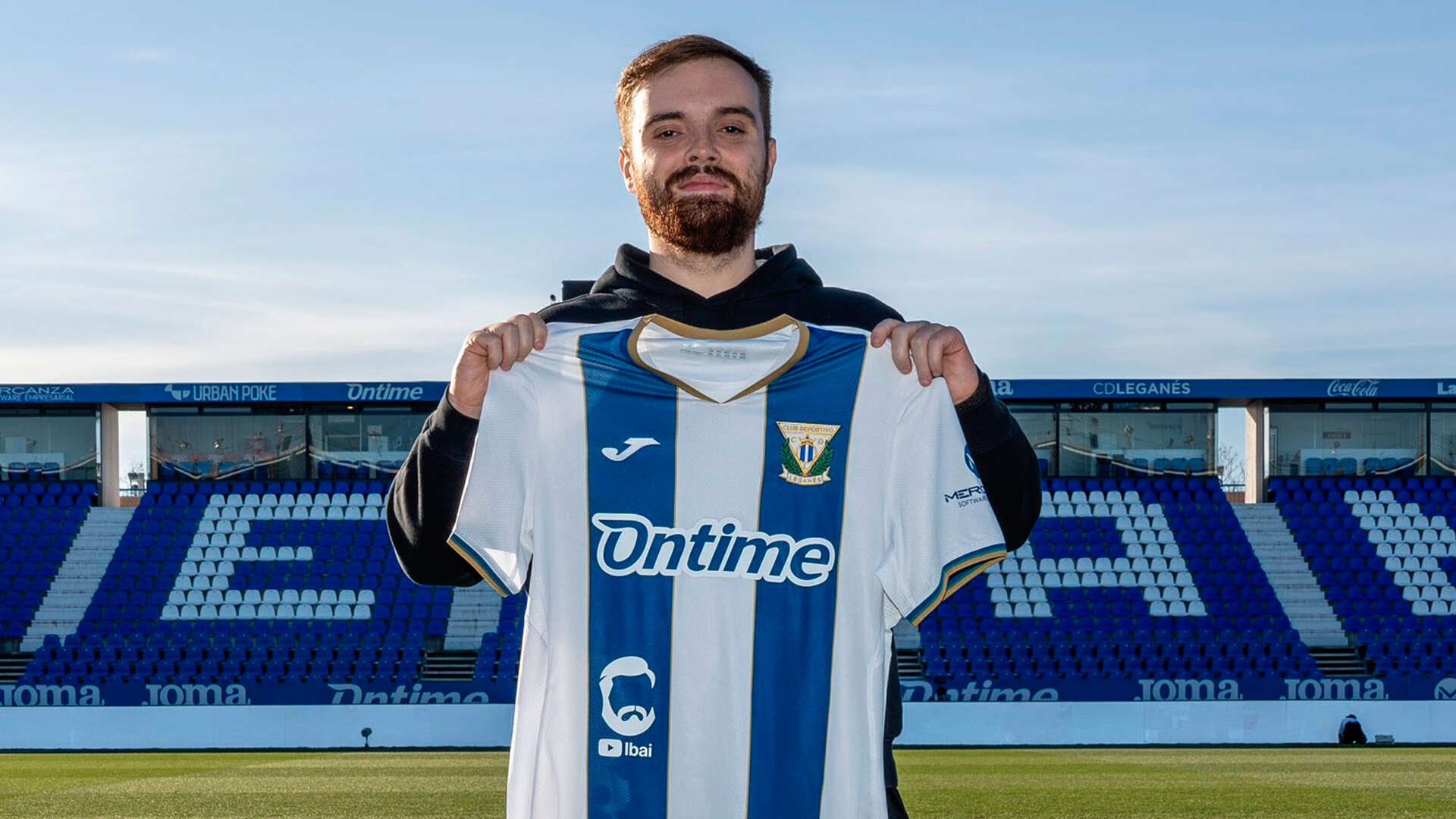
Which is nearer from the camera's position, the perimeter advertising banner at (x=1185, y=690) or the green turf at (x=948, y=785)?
the green turf at (x=948, y=785)

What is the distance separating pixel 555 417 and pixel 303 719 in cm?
1796

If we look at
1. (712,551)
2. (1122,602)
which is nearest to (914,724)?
(1122,602)

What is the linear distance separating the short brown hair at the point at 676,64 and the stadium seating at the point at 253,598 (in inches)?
738

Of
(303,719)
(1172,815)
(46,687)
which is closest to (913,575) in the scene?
(1172,815)

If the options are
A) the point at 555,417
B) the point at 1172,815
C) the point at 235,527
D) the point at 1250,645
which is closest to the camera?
the point at 555,417

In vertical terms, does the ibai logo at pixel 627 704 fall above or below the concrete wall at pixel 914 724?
above

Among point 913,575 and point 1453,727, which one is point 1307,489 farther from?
point 913,575

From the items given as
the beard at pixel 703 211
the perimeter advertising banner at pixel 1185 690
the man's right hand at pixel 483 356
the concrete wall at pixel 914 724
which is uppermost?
the beard at pixel 703 211

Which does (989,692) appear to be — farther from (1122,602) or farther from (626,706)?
(626,706)

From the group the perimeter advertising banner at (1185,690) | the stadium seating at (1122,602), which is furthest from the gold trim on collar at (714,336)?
the stadium seating at (1122,602)

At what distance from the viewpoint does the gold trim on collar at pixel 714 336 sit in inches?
125

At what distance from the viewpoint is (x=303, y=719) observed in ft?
65.6

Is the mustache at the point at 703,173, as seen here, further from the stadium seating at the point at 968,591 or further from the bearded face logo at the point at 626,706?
the stadium seating at the point at 968,591

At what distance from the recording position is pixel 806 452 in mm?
3125
